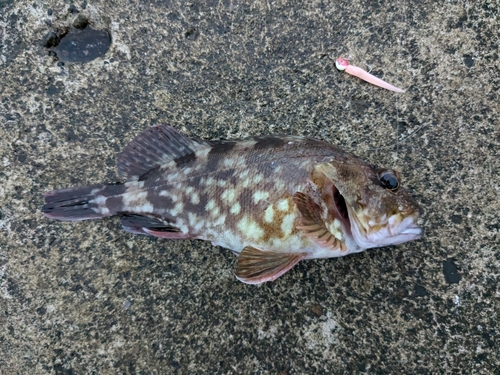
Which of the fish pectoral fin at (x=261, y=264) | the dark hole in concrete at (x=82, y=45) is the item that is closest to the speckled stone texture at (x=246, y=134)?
the dark hole in concrete at (x=82, y=45)

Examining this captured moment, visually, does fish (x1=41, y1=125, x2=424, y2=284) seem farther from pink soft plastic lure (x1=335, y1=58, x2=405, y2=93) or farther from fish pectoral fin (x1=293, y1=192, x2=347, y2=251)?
pink soft plastic lure (x1=335, y1=58, x2=405, y2=93)

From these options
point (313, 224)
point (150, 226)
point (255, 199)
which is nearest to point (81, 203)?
point (150, 226)

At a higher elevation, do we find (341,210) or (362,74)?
(362,74)

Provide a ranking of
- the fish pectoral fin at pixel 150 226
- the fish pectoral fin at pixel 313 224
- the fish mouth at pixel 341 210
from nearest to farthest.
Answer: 1. the fish pectoral fin at pixel 313 224
2. the fish mouth at pixel 341 210
3. the fish pectoral fin at pixel 150 226

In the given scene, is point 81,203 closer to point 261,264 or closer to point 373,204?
point 261,264

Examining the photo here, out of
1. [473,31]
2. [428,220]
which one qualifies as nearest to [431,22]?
[473,31]

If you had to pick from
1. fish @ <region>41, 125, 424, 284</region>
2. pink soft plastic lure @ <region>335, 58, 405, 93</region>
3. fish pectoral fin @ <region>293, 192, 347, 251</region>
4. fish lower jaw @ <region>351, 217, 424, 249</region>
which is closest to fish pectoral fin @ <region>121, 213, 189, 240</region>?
fish @ <region>41, 125, 424, 284</region>

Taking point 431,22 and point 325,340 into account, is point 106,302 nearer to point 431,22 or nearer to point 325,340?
point 325,340

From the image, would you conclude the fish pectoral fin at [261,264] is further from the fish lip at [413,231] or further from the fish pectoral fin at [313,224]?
the fish lip at [413,231]
